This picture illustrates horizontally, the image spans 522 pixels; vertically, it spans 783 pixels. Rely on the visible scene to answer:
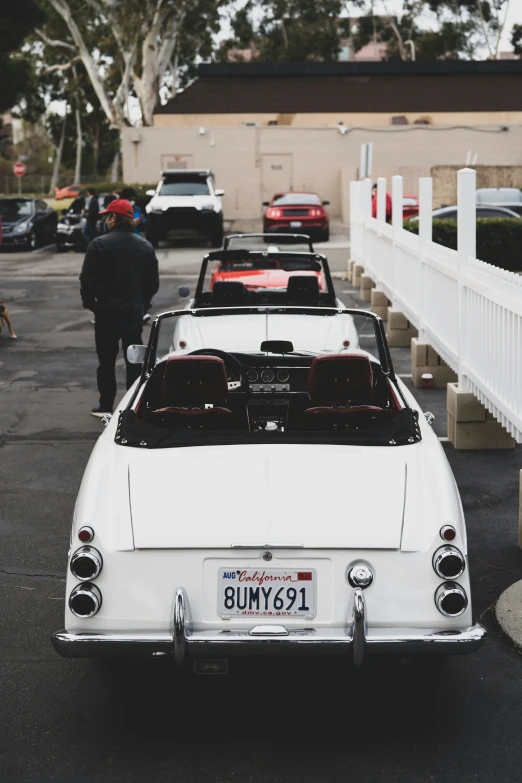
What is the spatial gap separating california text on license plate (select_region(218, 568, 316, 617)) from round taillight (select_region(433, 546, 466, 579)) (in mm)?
465

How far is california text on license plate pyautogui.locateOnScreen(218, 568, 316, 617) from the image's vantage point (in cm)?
405

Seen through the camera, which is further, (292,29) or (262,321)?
(292,29)

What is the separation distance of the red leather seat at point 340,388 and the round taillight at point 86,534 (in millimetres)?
1447

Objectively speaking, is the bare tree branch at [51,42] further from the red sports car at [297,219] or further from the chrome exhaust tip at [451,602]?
the chrome exhaust tip at [451,602]

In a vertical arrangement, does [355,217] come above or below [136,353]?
above

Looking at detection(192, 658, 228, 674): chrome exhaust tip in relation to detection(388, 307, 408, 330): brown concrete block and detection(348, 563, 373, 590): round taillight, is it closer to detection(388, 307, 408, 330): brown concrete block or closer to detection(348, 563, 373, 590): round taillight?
detection(348, 563, 373, 590): round taillight

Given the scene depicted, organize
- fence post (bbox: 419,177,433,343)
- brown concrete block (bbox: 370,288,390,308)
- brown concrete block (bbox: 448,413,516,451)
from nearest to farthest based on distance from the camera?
brown concrete block (bbox: 448,413,516,451) < fence post (bbox: 419,177,433,343) < brown concrete block (bbox: 370,288,390,308)

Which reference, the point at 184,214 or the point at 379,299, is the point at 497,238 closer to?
the point at 379,299

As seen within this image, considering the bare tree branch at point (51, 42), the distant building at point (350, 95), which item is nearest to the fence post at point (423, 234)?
the distant building at point (350, 95)

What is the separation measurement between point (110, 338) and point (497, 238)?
16962mm

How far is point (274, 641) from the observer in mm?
3924

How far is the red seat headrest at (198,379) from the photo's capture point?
5273 millimetres

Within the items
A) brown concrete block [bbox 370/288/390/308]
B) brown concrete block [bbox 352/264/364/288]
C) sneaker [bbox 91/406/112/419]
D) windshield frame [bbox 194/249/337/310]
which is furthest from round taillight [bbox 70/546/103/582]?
brown concrete block [bbox 352/264/364/288]

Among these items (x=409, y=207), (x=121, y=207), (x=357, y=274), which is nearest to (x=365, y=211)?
(x=357, y=274)
